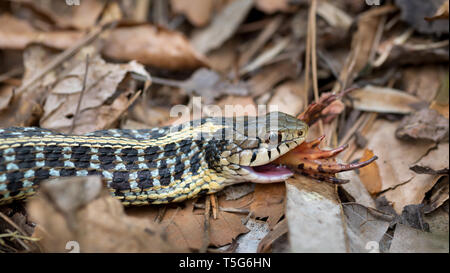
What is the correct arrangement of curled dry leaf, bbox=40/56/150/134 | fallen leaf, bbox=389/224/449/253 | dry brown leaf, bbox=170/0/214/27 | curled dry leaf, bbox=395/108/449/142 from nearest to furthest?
fallen leaf, bbox=389/224/449/253 → curled dry leaf, bbox=395/108/449/142 → curled dry leaf, bbox=40/56/150/134 → dry brown leaf, bbox=170/0/214/27

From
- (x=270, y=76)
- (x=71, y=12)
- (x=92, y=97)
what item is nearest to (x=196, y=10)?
(x=270, y=76)

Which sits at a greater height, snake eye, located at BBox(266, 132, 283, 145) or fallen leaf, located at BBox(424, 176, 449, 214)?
snake eye, located at BBox(266, 132, 283, 145)

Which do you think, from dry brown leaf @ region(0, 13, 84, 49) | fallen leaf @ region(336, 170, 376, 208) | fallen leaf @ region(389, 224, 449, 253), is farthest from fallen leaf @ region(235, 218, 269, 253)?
dry brown leaf @ region(0, 13, 84, 49)

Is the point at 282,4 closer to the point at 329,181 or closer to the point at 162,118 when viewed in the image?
the point at 162,118

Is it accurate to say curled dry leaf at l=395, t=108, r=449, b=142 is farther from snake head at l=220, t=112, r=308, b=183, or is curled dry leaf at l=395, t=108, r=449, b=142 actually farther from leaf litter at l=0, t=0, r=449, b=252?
snake head at l=220, t=112, r=308, b=183

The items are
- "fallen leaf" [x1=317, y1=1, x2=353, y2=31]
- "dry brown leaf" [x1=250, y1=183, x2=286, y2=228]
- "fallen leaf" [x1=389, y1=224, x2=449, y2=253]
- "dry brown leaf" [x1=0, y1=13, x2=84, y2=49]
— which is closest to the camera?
"fallen leaf" [x1=389, y1=224, x2=449, y2=253]
